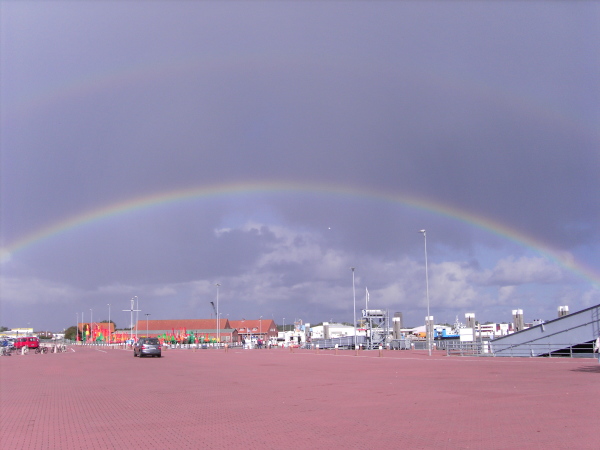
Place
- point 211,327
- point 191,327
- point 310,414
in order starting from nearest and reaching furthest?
point 310,414 < point 211,327 < point 191,327

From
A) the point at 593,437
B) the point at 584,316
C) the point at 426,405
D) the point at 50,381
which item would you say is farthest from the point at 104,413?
the point at 584,316

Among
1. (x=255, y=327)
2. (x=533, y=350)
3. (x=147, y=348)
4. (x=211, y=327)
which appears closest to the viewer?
(x=533, y=350)

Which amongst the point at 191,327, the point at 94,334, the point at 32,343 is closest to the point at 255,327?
the point at 191,327

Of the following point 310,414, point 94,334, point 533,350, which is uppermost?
point 310,414

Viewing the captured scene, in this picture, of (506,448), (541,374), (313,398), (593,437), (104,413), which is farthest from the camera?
(541,374)

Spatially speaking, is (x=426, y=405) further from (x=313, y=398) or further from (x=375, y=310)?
(x=375, y=310)

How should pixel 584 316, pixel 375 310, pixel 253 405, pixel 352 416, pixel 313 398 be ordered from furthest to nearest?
pixel 375 310
pixel 584 316
pixel 313 398
pixel 253 405
pixel 352 416

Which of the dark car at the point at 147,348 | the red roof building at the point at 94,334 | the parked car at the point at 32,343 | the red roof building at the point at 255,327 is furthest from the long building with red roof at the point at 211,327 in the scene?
the dark car at the point at 147,348

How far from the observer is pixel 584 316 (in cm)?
3628

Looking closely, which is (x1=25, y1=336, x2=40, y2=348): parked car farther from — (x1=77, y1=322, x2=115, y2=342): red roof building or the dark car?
(x1=77, y1=322, x2=115, y2=342): red roof building

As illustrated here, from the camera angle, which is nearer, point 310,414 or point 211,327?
point 310,414

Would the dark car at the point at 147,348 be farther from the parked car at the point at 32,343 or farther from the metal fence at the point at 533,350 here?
the parked car at the point at 32,343

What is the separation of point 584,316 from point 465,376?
16.7 m

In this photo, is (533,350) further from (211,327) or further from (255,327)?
(255,327)
